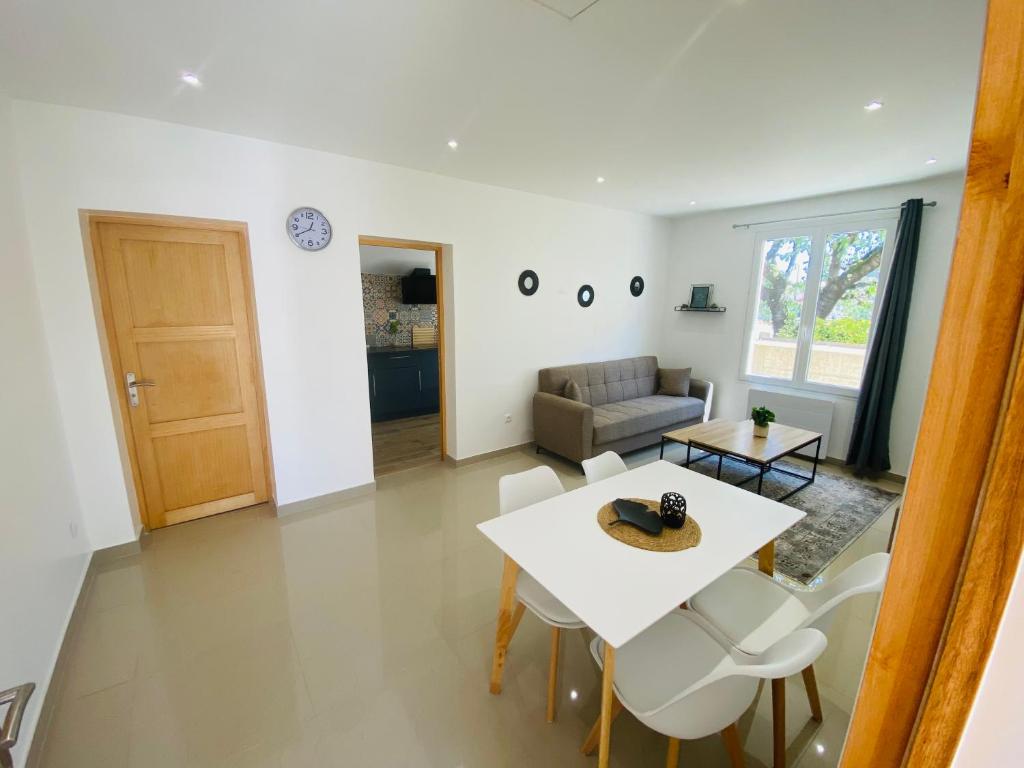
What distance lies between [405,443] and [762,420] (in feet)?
11.9

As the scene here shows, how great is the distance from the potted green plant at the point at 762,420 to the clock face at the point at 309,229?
3.85 m

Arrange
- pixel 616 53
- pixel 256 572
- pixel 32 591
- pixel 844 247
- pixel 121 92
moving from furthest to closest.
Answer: pixel 844 247
pixel 256 572
pixel 121 92
pixel 616 53
pixel 32 591

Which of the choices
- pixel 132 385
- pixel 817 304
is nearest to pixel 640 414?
pixel 817 304

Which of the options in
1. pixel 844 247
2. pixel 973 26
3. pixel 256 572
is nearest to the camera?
pixel 973 26

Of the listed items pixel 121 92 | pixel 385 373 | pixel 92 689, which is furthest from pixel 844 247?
pixel 92 689

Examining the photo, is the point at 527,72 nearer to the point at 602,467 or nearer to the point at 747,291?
the point at 602,467

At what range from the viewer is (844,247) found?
13.6ft

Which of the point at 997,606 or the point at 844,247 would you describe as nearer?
the point at 997,606

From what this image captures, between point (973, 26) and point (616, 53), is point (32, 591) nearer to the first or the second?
point (616, 53)

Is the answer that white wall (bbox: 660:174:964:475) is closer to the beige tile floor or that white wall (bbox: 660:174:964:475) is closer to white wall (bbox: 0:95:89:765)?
the beige tile floor

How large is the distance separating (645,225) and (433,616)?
4949 millimetres

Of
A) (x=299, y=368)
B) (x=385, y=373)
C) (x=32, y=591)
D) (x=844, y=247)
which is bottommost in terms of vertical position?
(x=32, y=591)

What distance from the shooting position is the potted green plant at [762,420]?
372cm

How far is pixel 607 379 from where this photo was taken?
4.86 metres
